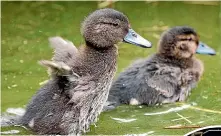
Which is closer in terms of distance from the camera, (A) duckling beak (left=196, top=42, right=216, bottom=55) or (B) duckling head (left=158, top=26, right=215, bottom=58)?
(B) duckling head (left=158, top=26, right=215, bottom=58)

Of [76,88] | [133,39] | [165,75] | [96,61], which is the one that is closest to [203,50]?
[165,75]

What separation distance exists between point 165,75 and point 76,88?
1.15 meters

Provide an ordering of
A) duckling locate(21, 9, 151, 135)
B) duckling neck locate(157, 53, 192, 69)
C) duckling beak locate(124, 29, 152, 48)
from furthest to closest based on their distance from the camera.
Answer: duckling neck locate(157, 53, 192, 69)
duckling beak locate(124, 29, 152, 48)
duckling locate(21, 9, 151, 135)

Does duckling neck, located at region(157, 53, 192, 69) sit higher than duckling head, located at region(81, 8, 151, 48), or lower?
lower

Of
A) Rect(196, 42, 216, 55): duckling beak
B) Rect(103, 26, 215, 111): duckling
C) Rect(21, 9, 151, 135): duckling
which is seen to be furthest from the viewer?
Rect(196, 42, 216, 55): duckling beak

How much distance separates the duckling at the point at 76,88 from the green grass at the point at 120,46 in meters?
0.24

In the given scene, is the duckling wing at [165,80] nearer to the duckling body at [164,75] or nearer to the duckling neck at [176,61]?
the duckling body at [164,75]

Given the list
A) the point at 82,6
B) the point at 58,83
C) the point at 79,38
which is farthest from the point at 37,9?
the point at 58,83

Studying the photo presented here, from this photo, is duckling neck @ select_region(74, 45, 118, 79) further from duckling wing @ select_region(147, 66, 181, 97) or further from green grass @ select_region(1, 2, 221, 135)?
duckling wing @ select_region(147, 66, 181, 97)

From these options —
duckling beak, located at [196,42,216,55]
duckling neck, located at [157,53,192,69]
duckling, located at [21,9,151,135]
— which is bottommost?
duckling, located at [21,9,151,135]

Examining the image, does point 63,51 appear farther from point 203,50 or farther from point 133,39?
point 203,50

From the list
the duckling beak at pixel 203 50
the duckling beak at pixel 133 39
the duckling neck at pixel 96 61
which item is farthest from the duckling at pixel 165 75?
the duckling neck at pixel 96 61

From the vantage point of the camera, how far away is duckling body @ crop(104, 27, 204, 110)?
5312 millimetres

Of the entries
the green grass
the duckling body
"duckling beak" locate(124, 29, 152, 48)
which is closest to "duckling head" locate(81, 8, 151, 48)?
"duckling beak" locate(124, 29, 152, 48)
